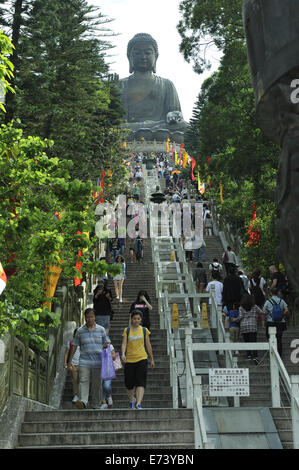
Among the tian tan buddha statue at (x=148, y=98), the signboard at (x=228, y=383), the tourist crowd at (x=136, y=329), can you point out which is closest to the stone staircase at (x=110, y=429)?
the signboard at (x=228, y=383)

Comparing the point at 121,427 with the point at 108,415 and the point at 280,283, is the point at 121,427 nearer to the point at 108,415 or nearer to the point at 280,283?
the point at 108,415

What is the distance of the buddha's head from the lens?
247ft

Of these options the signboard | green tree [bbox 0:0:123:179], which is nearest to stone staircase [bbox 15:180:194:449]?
the signboard

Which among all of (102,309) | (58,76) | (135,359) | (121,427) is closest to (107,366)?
(135,359)

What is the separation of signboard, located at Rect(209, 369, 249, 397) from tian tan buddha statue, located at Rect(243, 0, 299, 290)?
473 centimetres

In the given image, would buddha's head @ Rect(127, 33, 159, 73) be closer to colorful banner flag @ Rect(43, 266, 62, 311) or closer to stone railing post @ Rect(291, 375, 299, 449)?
colorful banner flag @ Rect(43, 266, 62, 311)

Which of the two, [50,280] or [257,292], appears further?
[257,292]

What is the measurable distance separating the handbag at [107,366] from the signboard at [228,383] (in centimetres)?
182

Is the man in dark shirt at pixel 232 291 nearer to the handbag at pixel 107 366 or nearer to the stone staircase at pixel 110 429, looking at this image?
the handbag at pixel 107 366

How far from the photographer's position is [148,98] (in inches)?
3061

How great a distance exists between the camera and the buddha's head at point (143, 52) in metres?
75.4

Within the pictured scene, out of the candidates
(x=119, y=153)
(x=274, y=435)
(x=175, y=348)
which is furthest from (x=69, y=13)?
(x=274, y=435)

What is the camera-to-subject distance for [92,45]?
24.7 metres

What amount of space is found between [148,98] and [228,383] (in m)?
70.6
